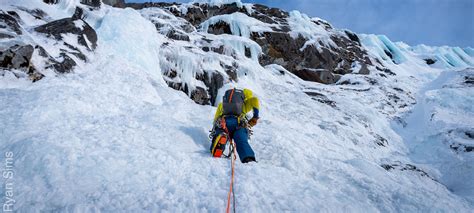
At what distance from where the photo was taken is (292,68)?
38.8 m

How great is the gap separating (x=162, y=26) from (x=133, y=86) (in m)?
16.0

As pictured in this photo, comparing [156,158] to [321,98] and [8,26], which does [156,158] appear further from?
[321,98]

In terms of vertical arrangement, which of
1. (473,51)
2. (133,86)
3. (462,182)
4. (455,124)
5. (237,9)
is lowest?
(133,86)

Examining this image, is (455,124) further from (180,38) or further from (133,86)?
(180,38)

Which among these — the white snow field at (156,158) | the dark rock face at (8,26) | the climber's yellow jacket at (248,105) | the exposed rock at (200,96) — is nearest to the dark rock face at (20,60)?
the white snow field at (156,158)

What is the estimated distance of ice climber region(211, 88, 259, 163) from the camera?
5977 mm

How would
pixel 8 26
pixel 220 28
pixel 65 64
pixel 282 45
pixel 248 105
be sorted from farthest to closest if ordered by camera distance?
pixel 220 28
pixel 282 45
pixel 65 64
pixel 8 26
pixel 248 105

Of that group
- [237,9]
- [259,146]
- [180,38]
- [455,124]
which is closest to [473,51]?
[237,9]

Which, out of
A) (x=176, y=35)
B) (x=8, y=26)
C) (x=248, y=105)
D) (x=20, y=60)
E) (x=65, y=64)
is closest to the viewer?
(x=248, y=105)

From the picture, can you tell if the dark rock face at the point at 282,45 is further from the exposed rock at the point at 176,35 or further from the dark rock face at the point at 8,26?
the dark rock face at the point at 8,26

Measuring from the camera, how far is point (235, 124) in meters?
6.69

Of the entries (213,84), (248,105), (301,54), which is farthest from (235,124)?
(301,54)

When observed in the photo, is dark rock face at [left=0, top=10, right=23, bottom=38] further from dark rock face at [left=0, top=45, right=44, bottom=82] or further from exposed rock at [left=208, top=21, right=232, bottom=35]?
exposed rock at [left=208, top=21, right=232, bottom=35]

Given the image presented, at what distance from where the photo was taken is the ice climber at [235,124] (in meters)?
5.98
